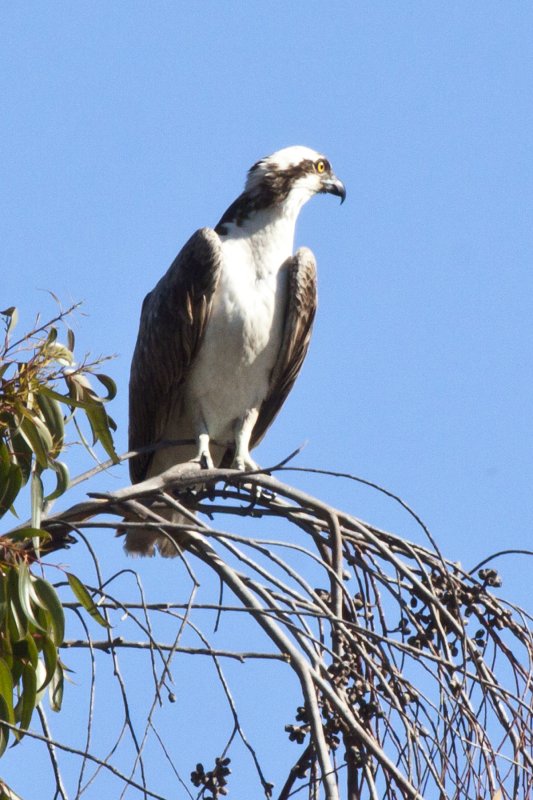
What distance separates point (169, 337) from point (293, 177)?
122 centimetres

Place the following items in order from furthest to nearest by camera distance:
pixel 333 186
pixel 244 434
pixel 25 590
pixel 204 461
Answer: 1. pixel 333 186
2. pixel 244 434
3. pixel 204 461
4. pixel 25 590

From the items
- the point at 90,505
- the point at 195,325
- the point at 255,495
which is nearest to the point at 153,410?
the point at 195,325

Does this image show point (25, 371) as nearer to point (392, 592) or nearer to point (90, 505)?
point (90, 505)

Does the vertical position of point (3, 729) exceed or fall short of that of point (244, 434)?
it falls short

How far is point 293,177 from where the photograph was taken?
7219mm

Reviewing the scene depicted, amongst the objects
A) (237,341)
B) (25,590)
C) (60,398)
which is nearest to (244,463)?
(237,341)

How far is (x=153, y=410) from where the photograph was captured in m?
6.89

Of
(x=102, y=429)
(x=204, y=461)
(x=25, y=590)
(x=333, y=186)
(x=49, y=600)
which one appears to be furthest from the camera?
(x=333, y=186)

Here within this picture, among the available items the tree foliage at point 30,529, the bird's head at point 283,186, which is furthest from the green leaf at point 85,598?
the bird's head at point 283,186

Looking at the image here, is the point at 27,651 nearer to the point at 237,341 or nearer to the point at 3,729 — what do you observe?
the point at 3,729

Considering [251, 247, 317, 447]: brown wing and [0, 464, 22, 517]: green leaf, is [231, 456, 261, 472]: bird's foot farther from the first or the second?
[0, 464, 22, 517]: green leaf

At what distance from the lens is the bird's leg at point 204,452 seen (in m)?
6.22

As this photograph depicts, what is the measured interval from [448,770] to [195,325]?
139 inches

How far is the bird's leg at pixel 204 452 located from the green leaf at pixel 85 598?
7.18 ft
